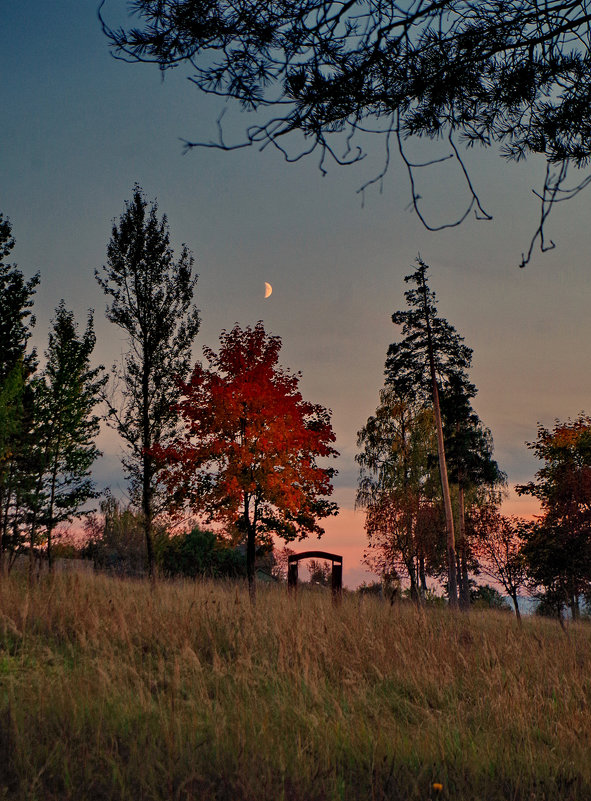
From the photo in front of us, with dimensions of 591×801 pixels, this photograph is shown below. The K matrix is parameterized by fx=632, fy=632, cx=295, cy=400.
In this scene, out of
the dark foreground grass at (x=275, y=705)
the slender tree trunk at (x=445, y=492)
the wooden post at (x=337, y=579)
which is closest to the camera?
the dark foreground grass at (x=275, y=705)

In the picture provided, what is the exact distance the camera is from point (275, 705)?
512 cm

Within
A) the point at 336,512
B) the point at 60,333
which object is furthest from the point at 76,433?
the point at 336,512

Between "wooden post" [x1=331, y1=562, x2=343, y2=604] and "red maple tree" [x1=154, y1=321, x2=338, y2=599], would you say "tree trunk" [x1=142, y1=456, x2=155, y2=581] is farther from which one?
"wooden post" [x1=331, y1=562, x2=343, y2=604]

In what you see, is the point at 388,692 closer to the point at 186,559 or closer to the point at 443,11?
the point at 443,11

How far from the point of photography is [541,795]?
377cm

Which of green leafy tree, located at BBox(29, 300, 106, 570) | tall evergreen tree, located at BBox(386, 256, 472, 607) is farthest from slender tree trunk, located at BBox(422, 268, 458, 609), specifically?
green leafy tree, located at BBox(29, 300, 106, 570)

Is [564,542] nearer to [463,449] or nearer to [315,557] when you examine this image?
[463,449]

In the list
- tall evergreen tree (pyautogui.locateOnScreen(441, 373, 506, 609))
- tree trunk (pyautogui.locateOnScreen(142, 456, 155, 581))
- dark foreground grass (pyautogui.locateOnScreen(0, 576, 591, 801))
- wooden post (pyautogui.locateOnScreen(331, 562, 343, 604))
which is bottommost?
dark foreground grass (pyautogui.locateOnScreen(0, 576, 591, 801))

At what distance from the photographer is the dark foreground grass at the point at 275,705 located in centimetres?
365

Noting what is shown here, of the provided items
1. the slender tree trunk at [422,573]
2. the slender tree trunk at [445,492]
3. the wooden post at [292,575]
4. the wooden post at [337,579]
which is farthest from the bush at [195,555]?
the wooden post at [337,579]

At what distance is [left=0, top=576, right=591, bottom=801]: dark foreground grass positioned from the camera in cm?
365

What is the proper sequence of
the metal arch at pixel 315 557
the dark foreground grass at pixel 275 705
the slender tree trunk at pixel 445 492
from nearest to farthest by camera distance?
the dark foreground grass at pixel 275 705 < the metal arch at pixel 315 557 < the slender tree trunk at pixel 445 492

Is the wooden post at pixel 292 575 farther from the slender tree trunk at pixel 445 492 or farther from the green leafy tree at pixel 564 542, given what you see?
the green leafy tree at pixel 564 542

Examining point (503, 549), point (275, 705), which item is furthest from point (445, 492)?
point (275, 705)
